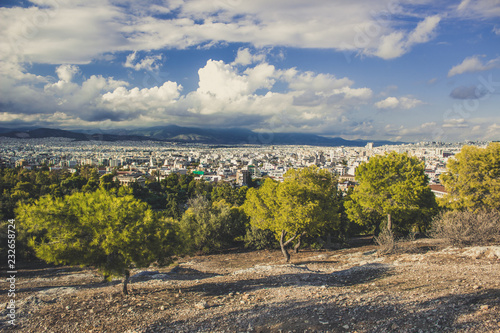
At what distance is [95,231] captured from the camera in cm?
905

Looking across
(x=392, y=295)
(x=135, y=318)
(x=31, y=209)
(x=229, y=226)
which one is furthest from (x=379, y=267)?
(x=229, y=226)

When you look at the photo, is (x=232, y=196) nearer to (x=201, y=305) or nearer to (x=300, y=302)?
(x=201, y=305)

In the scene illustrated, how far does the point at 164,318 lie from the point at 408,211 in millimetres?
16052

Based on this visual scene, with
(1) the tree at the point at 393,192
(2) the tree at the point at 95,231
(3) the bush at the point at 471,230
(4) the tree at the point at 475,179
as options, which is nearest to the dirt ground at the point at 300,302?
(3) the bush at the point at 471,230

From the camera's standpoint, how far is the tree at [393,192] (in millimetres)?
18281

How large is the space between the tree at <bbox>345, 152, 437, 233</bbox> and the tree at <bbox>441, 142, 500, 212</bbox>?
1.49 meters

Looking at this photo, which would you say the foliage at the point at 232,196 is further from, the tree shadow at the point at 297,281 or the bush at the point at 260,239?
the tree shadow at the point at 297,281

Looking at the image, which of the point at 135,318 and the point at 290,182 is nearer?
the point at 135,318

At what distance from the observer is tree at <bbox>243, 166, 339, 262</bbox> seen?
15.7 m

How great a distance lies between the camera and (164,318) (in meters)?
7.82

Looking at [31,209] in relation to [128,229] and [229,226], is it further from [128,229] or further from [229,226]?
[229,226]

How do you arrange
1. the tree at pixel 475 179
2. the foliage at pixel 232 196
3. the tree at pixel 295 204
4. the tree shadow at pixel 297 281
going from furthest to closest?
the foliage at pixel 232 196, the tree at pixel 475 179, the tree at pixel 295 204, the tree shadow at pixel 297 281

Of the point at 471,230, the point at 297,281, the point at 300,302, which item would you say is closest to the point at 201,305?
the point at 300,302

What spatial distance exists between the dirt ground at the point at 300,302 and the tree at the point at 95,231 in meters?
1.38
